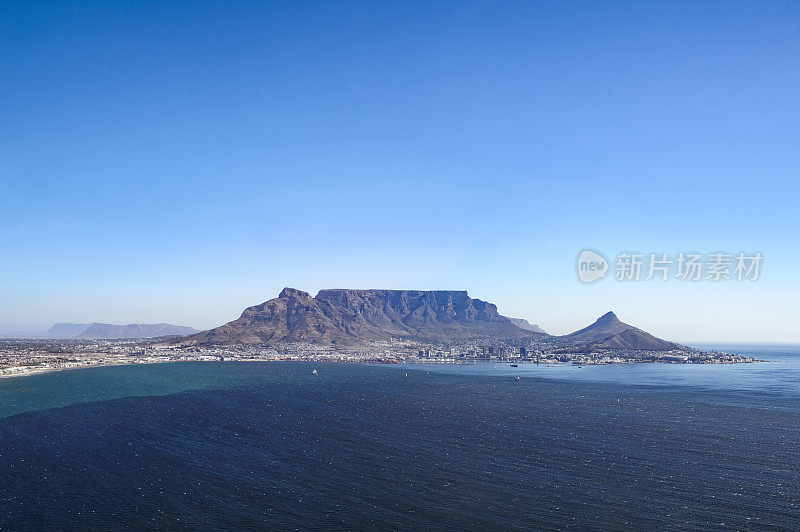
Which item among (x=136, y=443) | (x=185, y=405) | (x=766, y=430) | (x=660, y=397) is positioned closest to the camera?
(x=136, y=443)

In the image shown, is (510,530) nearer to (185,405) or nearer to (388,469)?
(388,469)

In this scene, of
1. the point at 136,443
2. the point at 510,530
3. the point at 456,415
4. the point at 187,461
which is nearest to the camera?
the point at 510,530

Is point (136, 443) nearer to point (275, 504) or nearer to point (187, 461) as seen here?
point (187, 461)

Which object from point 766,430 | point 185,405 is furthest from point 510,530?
point 185,405

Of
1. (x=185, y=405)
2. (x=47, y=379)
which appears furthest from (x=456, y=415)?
(x=47, y=379)

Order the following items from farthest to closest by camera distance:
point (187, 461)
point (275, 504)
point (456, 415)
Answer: point (456, 415), point (187, 461), point (275, 504)

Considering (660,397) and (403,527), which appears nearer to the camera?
(403,527)
